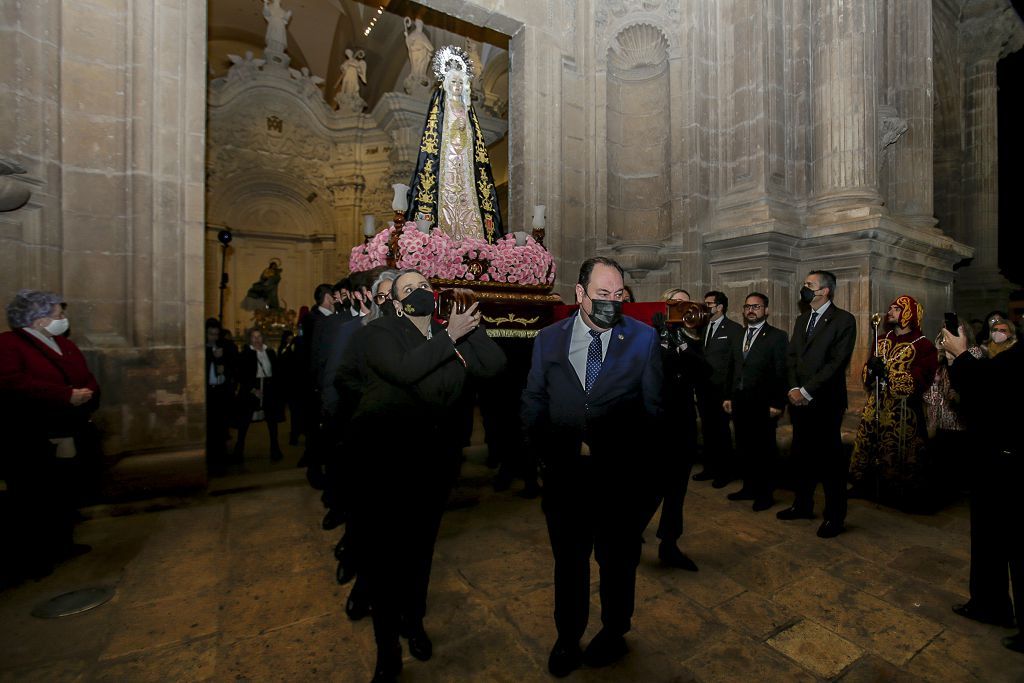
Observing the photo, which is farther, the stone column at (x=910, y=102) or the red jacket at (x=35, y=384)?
the stone column at (x=910, y=102)

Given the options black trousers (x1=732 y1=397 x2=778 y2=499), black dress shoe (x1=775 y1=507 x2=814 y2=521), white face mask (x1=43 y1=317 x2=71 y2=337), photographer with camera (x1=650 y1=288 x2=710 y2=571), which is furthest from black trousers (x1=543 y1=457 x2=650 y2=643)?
white face mask (x1=43 y1=317 x2=71 y2=337)

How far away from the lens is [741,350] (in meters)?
4.28

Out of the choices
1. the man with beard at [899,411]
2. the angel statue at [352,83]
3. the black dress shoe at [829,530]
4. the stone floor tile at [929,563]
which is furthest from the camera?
the angel statue at [352,83]

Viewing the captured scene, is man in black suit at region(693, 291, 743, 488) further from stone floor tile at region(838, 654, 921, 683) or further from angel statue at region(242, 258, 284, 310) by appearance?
angel statue at region(242, 258, 284, 310)

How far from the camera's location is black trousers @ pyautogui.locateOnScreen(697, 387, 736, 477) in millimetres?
4641

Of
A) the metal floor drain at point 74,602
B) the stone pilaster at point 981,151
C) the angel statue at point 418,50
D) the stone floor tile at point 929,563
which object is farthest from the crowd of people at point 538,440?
the angel statue at point 418,50

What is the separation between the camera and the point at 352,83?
1375 centimetres

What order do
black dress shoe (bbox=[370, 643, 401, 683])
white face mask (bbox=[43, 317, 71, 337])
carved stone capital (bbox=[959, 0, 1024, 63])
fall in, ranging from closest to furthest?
black dress shoe (bbox=[370, 643, 401, 683]) < white face mask (bbox=[43, 317, 71, 337]) < carved stone capital (bbox=[959, 0, 1024, 63])

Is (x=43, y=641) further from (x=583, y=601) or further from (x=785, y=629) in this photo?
(x=785, y=629)

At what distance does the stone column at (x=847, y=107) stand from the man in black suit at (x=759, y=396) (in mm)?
2443

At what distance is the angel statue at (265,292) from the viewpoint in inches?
523

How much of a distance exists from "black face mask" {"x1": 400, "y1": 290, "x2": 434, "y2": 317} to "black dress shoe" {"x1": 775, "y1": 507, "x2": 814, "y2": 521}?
3.15 metres

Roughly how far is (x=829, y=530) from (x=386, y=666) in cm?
297

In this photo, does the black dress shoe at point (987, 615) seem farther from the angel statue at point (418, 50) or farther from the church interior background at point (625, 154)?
the angel statue at point (418, 50)
